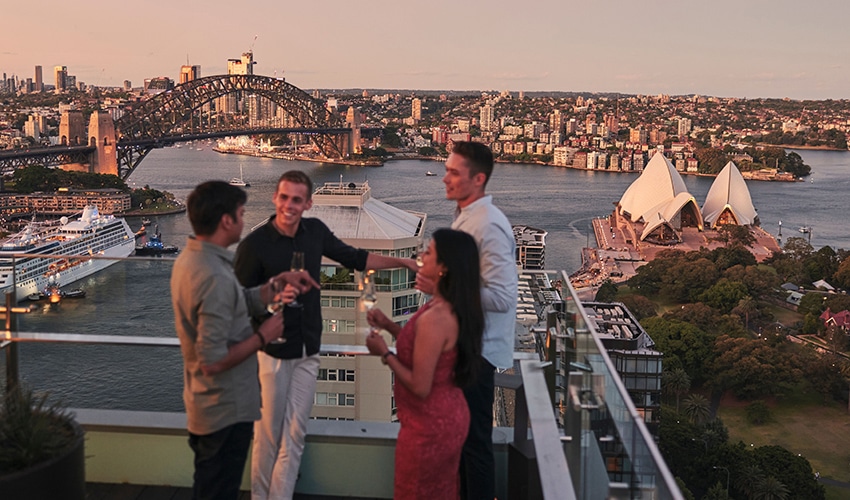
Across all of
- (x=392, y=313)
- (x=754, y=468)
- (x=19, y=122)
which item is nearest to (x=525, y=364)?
(x=392, y=313)

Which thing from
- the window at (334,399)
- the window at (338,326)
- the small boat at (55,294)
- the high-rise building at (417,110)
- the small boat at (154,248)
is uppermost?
the high-rise building at (417,110)

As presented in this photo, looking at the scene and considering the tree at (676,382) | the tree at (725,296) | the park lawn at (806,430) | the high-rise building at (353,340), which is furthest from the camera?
the tree at (725,296)

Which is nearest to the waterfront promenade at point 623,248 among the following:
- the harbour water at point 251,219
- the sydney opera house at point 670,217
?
the sydney opera house at point 670,217

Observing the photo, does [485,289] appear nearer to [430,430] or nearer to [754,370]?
[430,430]

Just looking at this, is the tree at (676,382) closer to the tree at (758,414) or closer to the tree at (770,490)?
the tree at (758,414)

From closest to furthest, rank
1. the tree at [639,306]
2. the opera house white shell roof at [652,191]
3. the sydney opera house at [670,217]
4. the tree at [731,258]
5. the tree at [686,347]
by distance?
the tree at [686,347]
the tree at [639,306]
the tree at [731,258]
the sydney opera house at [670,217]
the opera house white shell roof at [652,191]

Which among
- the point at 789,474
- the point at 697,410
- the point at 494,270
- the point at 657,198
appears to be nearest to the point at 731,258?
the point at 657,198

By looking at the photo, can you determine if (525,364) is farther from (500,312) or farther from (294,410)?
(294,410)
